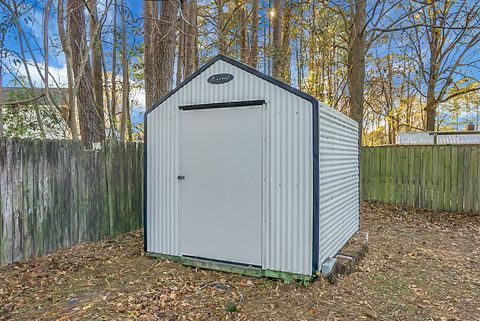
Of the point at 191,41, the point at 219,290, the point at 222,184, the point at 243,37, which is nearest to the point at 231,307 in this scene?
the point at 219,290

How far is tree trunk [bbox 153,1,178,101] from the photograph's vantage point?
21.4 feet

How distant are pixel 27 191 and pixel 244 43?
7.52m

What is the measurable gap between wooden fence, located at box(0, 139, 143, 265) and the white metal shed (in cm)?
104

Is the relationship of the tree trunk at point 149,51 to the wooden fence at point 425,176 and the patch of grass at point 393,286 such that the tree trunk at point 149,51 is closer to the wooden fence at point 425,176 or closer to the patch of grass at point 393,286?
the patch of grass at point 393,286

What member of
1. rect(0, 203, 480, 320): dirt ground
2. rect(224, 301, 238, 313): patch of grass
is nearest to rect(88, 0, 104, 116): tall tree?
rect(0, 203, 480, 320): dirt ground

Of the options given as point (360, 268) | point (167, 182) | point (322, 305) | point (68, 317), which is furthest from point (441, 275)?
point (68, 317)

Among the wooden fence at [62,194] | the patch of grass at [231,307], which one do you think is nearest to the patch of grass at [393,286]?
the patch of grass at [231,307]

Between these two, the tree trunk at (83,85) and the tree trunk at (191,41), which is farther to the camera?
the tree trunk at (191,41)

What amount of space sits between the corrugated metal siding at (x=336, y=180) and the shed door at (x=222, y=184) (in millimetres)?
708

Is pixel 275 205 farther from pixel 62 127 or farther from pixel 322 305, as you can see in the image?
pixel 62 127

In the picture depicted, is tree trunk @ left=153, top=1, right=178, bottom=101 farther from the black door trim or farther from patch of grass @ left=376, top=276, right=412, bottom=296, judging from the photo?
patch of grass @ left=376, top=276, right=412, bottom=296

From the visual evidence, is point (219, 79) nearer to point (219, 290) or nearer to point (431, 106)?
point (219, 290)

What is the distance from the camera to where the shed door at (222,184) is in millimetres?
3994

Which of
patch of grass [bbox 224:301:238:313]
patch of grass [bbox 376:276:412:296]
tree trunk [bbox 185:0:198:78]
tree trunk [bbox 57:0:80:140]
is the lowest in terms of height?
patch of grass [bbox 376:276:412:296]
